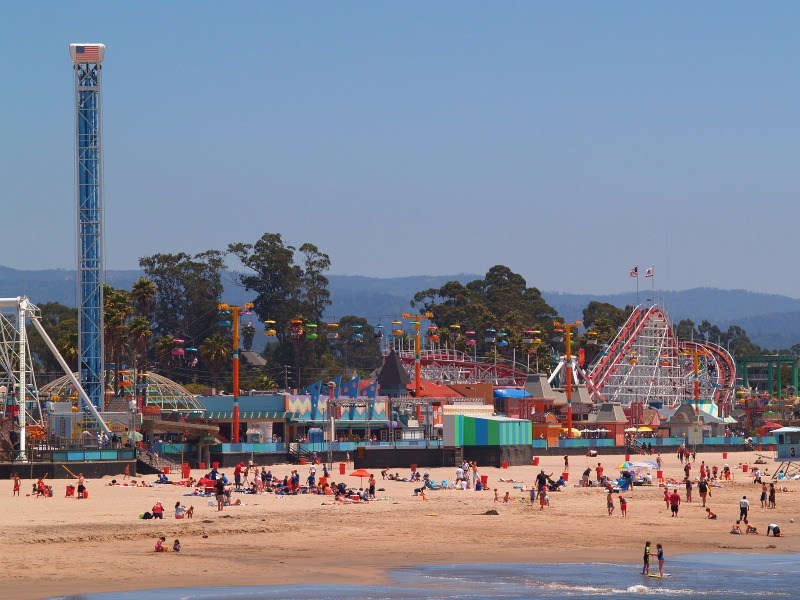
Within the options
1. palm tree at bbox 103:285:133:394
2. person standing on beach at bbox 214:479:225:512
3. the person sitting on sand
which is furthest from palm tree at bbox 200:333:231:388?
the person sitting on sand

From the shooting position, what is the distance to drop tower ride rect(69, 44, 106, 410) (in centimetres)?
7069

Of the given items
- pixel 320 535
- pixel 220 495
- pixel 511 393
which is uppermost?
pixel 511 393

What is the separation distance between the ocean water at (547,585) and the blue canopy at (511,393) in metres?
58.9

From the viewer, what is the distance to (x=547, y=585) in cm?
2648

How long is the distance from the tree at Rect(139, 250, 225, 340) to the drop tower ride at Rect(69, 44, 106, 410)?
60.4m

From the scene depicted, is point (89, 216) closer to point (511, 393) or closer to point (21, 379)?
point (21, 379)

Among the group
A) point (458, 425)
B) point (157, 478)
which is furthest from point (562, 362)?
point (157, 478)

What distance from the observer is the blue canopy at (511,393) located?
89.3 meters

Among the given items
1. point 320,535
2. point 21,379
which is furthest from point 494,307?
point 320,535

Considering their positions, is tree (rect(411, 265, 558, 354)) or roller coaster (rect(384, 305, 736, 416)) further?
tree (rect(411, 265, 558, 354))

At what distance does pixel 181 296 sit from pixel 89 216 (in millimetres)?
63487

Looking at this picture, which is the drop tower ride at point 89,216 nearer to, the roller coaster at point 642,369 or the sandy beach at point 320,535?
the sandy beach at point 320,535

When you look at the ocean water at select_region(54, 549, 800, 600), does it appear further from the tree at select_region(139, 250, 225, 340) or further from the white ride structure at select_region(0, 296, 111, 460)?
the tree at select_region(139, 250, 225, 340)

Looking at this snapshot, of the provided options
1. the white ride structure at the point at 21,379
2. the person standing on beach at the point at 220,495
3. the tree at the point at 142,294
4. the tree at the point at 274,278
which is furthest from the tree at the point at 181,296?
the person standing on beach at the point at 220,495
